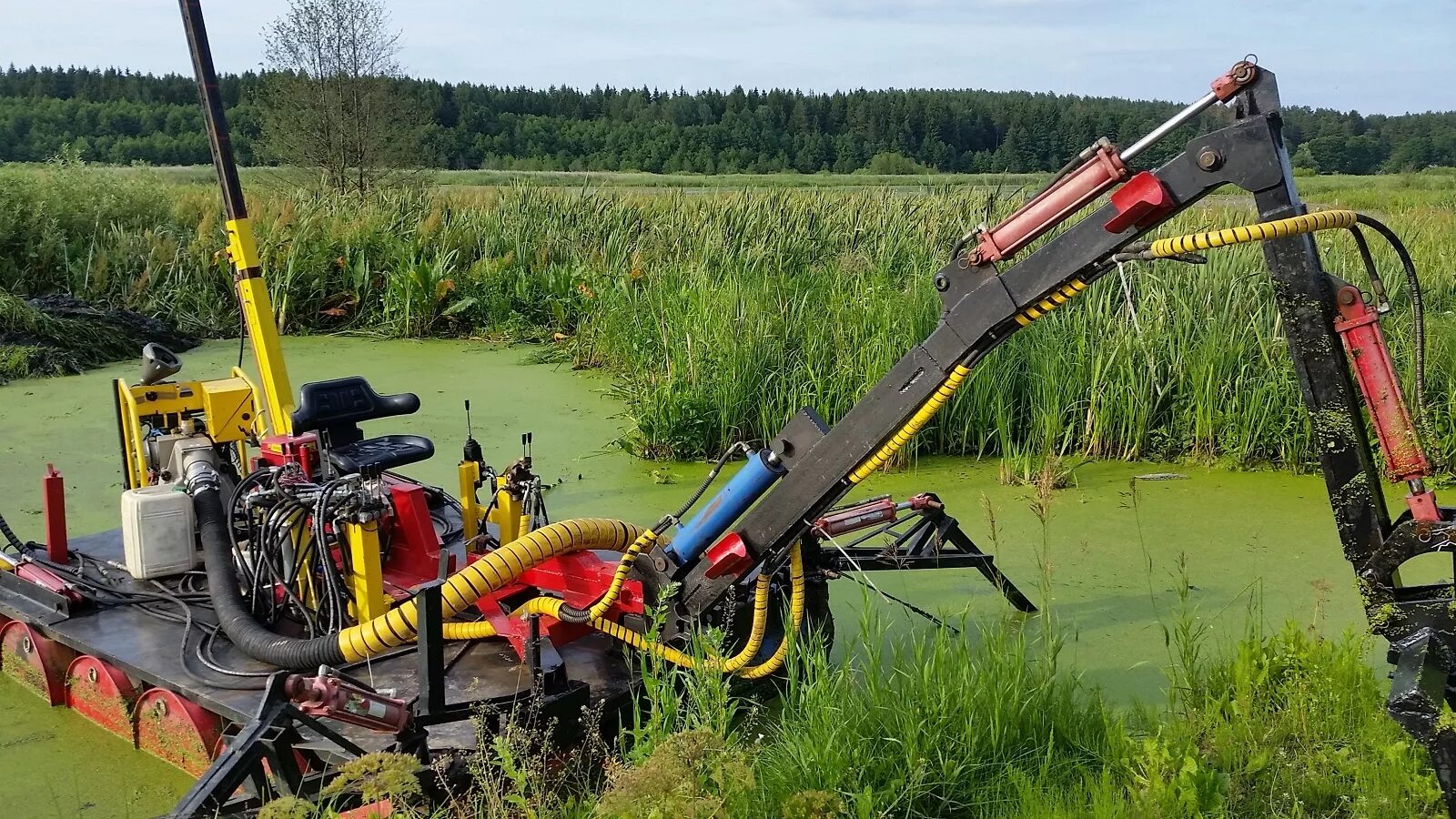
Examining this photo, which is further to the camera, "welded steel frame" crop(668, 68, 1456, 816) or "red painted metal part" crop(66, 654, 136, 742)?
"red painted metal part" crop(66, 654, 136, 742)

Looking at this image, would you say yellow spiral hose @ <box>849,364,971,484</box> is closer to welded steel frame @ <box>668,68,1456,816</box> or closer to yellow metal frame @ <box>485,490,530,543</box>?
welded steel frame @ <box>668,68,1456,816</box>

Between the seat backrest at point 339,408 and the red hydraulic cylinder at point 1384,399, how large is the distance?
3.25 meters

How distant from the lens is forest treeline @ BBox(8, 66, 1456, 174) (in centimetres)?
3562

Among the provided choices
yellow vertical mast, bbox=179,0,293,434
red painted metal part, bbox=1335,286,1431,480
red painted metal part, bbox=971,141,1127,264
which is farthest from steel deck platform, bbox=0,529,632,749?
red painted metal part, bbox=1335,286,1431,480

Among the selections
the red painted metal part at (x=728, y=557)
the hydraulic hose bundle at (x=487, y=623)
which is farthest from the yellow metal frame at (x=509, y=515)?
the red painted metal part at (x=728, y=557)

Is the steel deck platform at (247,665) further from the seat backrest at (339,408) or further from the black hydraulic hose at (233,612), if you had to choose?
the seat backrest at (339,408)

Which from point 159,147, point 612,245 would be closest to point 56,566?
point 612,245

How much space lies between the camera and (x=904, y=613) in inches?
175

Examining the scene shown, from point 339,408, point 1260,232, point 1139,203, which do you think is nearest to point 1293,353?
point 1260,232

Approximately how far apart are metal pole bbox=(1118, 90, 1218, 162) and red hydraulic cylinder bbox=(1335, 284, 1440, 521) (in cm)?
49

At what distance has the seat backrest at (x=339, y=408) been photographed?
169 inches

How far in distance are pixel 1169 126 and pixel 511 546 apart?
2112mm

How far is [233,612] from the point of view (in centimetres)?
373

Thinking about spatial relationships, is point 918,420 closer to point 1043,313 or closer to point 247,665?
point 1043,313
